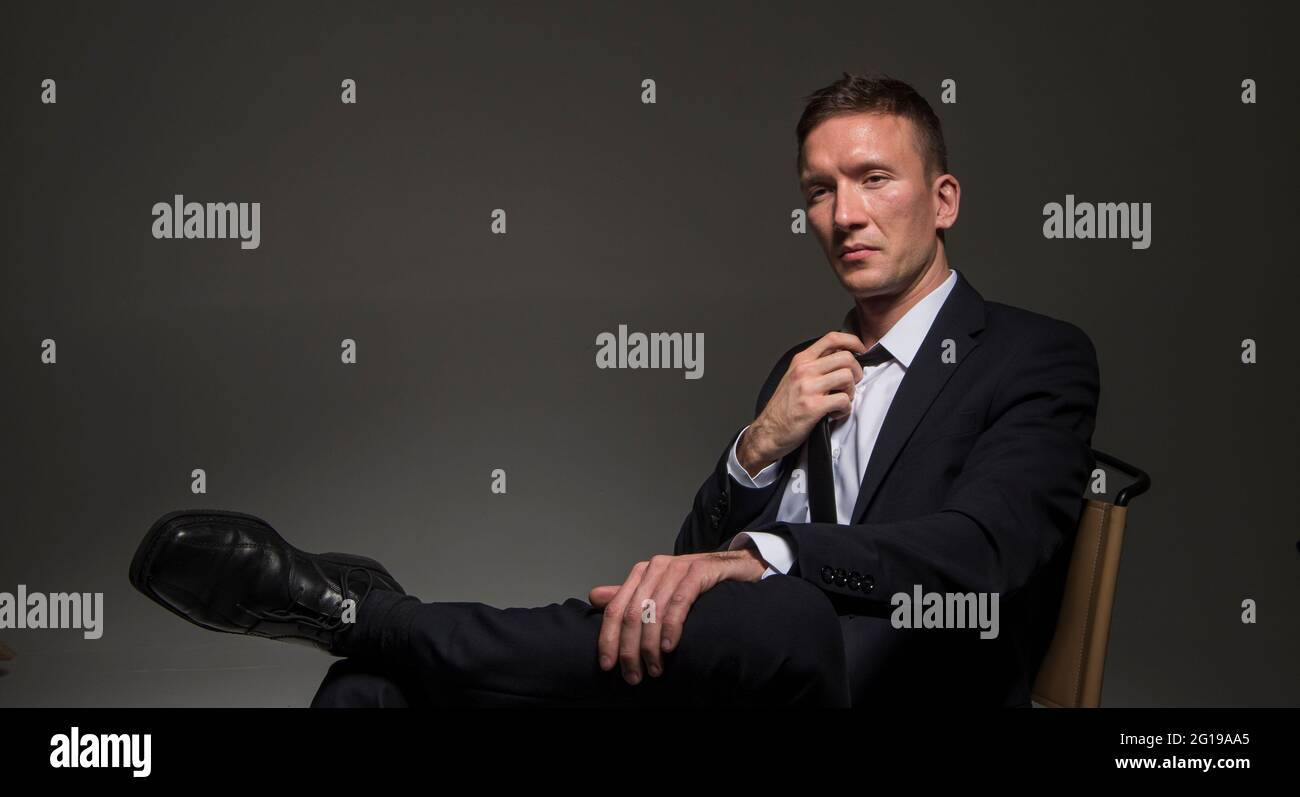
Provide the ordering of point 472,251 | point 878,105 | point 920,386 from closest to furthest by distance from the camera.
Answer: point 920,386 → point 878,105 → point 472,251

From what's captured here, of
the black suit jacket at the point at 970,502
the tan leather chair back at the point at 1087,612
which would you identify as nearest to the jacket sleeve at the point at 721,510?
the black suit jacket at the point at 970,502

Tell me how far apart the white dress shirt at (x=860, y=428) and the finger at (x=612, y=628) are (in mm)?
670

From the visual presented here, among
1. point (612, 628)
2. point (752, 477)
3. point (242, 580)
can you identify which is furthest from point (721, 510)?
point (242, 580)

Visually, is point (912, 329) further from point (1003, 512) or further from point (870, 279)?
point (1003, 512)

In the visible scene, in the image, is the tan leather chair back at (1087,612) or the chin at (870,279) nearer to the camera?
the tan leather chair back at (1087,612)

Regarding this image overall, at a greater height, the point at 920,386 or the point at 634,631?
the point at 920,386

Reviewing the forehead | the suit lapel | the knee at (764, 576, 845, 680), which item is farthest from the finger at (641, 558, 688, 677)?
the forehead

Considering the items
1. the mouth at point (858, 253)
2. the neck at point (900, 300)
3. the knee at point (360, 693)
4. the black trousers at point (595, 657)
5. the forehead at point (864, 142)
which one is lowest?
the knee at point (360, 693)

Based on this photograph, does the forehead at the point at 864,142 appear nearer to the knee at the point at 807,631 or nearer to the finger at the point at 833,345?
the finger at the point at 833,345

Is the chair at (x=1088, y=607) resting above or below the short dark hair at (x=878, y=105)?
below

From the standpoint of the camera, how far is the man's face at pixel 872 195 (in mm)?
2283

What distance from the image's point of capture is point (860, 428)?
2285 mm

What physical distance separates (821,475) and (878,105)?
25.5 inches
